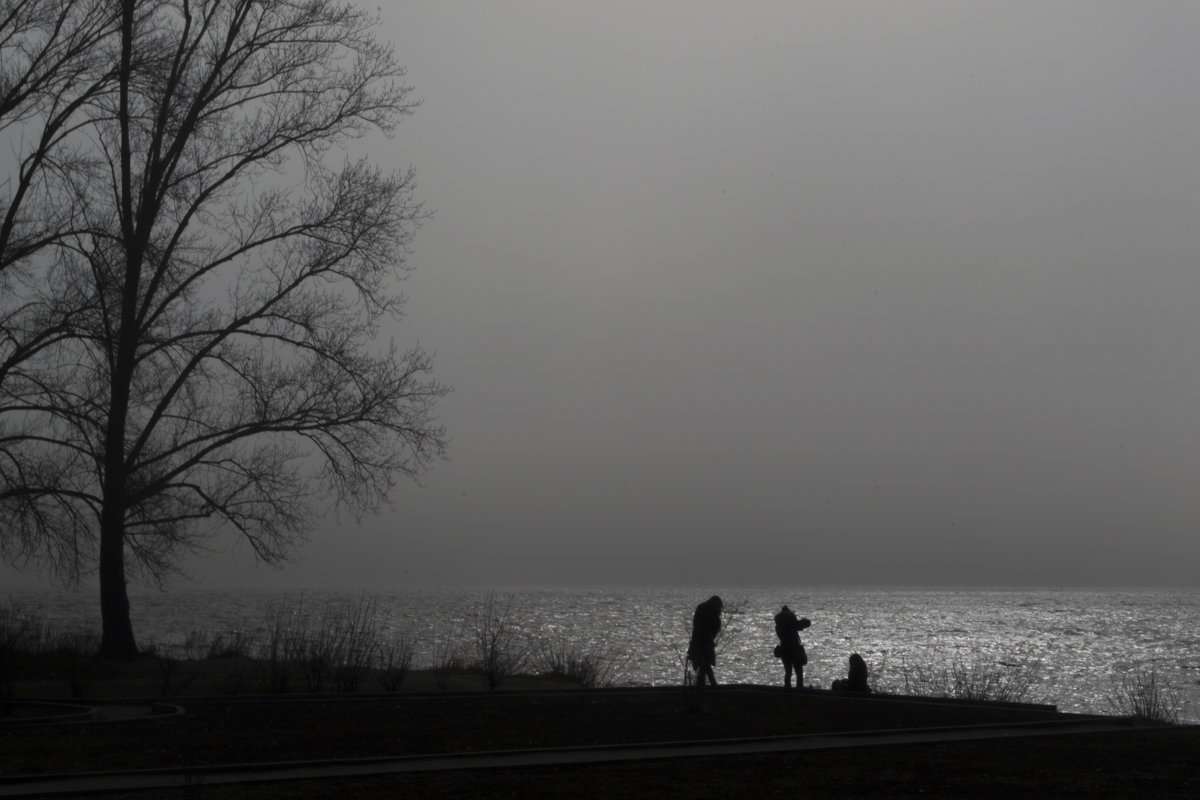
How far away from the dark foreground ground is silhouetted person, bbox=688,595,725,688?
→ 0.92m

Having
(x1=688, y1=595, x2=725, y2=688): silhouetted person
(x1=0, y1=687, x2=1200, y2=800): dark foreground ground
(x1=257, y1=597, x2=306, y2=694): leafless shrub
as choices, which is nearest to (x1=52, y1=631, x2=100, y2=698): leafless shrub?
(x1=0, y1=687, x2=1200, y2=800): dark foreground ground

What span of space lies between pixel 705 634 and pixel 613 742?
5.77 meters

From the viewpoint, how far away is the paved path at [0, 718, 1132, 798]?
976cm

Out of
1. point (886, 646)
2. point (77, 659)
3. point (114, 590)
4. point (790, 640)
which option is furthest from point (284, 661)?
point (886, 646)

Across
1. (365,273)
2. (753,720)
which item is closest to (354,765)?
(753,720)

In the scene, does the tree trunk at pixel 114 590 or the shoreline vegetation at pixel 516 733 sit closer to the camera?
the shoreline vegetation at pixel 516 733

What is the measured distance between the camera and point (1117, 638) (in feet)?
243

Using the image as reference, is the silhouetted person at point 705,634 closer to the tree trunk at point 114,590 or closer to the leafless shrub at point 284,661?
the leafless shrub at point 284,661

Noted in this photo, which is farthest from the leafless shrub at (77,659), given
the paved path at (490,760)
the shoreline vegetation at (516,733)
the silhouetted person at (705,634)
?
the silhouetted person at (705,634)

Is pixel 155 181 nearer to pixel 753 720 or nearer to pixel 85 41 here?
pixel 85 41

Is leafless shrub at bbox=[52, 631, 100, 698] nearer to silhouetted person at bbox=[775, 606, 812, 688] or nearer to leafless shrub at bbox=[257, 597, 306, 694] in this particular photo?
leafless shrub at bbox=[257, 597, 306, 694]

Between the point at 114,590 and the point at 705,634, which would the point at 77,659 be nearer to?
the point at 114,590

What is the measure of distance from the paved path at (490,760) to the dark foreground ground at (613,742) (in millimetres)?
247

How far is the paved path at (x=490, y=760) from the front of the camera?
32.0 feet
